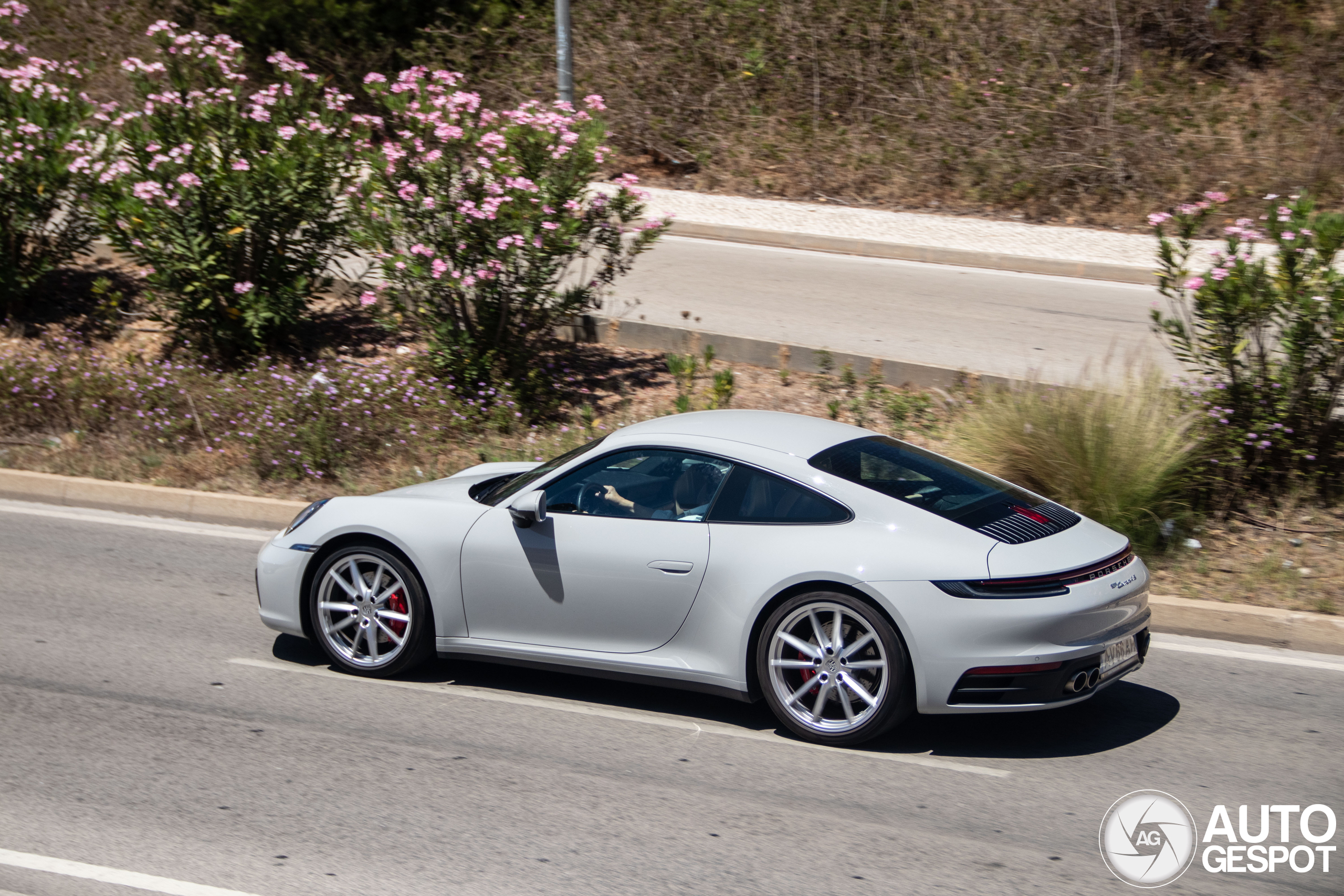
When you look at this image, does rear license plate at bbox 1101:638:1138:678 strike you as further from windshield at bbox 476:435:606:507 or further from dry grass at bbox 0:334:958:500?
dry grass at bbox 0:334:958:500

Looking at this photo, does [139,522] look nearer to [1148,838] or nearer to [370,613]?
[370,613]

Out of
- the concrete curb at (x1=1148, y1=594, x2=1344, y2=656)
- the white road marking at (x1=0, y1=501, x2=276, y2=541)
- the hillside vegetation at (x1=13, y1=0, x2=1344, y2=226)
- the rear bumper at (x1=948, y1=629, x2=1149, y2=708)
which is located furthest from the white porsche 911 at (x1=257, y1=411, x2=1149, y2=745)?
the hillside vegetation at (x1=13, y1=0, x2=1344, y2=226)

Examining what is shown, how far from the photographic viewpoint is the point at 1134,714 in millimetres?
5918

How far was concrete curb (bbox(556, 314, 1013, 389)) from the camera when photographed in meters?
10.5

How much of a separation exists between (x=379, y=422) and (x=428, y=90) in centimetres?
303

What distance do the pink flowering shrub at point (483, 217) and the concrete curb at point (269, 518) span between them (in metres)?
2.37

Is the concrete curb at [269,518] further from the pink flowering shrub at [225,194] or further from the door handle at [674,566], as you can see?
the door handle at [674,566]

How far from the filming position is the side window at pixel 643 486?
5746mm

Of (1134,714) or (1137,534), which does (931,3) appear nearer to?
(1137,534)

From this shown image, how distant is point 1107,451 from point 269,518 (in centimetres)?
610

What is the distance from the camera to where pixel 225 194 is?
1166 cm

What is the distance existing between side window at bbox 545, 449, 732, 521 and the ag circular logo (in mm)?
2160

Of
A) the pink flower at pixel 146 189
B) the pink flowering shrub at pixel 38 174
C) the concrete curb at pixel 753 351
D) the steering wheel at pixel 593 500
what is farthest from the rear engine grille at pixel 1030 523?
the pink flowering shrub at pixel 38 174

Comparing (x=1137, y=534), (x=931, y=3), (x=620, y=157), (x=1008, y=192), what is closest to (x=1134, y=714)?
(x=1137, y=534)
